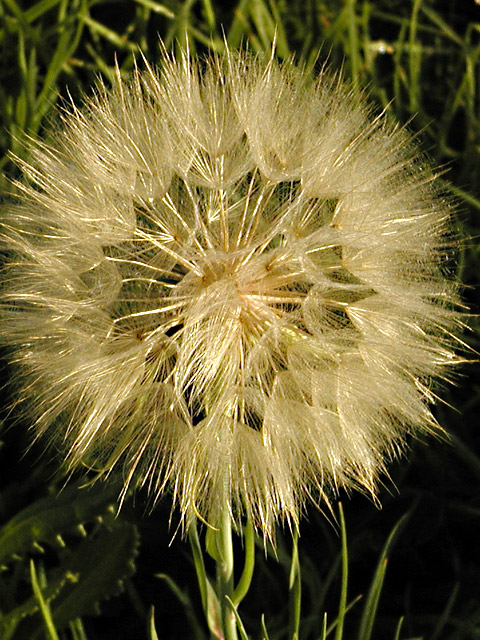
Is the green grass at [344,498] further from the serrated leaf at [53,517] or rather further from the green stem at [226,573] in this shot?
the green stem at [226,573]

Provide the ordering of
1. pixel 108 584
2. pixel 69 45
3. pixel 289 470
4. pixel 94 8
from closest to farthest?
1. pixel 289 470
2. pixel 108 584
3. pixel 69 45
4. pixel 94 8

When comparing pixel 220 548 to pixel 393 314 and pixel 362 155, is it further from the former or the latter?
pixel 362 155

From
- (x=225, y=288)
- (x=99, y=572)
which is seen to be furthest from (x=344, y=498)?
(x=225, y=288)

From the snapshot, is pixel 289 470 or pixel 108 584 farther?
pixel 108 584

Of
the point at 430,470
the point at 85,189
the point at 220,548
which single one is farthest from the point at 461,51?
the point at 220,548

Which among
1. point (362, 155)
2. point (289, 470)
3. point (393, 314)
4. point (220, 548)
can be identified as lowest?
point (220, 548)

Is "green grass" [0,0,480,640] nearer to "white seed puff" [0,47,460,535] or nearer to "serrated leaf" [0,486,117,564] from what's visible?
"serrated leaf" [0,486,117,564]
